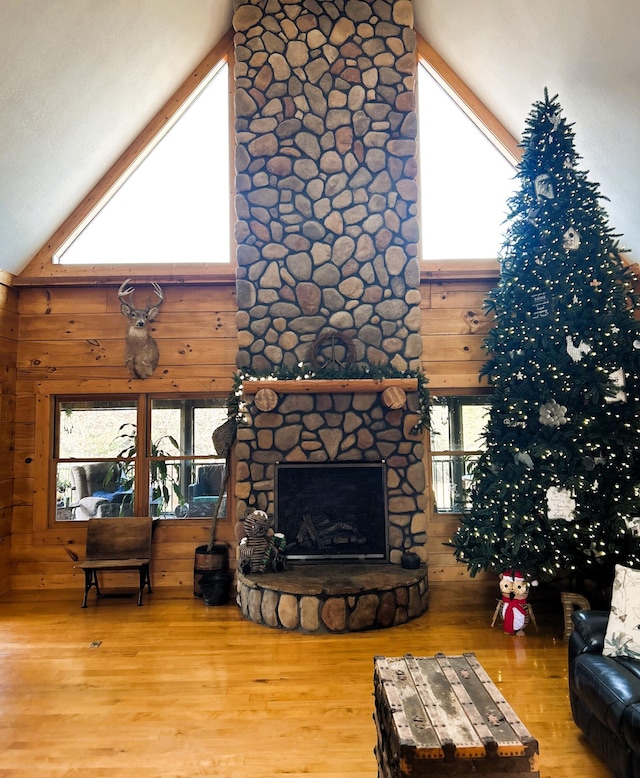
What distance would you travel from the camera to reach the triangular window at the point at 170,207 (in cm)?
552

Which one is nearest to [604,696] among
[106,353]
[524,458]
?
[524,458]

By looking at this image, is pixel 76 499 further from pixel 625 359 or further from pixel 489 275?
pixel 625 359

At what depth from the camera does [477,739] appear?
72.2 inches

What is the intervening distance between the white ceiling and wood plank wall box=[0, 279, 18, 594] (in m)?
0.37

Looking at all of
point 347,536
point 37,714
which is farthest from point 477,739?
point 347,536

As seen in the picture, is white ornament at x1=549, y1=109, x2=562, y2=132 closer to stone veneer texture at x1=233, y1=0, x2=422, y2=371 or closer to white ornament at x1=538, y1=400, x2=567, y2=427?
stone veneer texture at x1=233, y1=0, x2=422, y2=371

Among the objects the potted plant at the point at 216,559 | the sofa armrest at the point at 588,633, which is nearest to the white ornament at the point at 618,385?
the sofa armrest at the point at 588,633

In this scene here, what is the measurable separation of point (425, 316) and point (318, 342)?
1.15m

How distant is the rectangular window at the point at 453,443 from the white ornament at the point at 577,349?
1318mm

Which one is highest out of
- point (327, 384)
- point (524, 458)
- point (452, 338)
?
point (452, 338)

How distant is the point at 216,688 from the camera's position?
3.32 metres

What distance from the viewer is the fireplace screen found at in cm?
484

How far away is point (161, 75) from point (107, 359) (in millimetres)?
2617

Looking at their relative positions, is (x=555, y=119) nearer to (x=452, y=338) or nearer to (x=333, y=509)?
(x=452, y=338)
